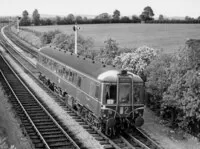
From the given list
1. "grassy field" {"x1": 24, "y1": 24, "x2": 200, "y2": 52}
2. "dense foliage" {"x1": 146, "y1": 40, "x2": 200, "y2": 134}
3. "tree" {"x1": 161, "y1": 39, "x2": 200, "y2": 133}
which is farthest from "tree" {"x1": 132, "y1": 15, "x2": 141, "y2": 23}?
"tree" {"x1": 161, "y1": 39, "x2": 200, "y2": 133}

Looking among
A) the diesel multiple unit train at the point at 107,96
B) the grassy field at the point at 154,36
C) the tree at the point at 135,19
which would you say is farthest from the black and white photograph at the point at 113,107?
the tree at the point at 135,19

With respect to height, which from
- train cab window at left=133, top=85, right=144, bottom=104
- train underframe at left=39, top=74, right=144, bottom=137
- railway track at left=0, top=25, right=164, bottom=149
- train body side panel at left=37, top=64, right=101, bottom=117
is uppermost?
train cab window at left=133, top=85, right=144, bottom=104

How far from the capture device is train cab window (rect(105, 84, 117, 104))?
1522 cm

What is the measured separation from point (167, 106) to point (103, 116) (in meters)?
4.40

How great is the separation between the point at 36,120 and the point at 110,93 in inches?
201

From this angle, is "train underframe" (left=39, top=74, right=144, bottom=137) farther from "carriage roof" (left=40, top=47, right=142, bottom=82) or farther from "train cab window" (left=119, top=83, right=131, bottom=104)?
"carriage roof" (left=40, top=47, right=142, bottom=82)

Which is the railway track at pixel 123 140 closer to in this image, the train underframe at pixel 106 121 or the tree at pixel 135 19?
the train underframe at pixel 106 121

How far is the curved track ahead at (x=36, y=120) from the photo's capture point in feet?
49.1

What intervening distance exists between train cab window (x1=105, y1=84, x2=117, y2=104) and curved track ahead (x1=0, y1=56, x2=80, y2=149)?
2.44 metres

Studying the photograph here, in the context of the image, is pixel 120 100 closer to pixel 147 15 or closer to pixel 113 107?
pixel 113 107

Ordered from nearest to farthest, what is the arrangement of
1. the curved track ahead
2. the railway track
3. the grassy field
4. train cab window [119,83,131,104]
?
the railway track
the curved track ahead
train cab window [119,83,131,104]
the grassy field

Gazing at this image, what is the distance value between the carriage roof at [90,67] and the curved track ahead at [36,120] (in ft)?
10.1

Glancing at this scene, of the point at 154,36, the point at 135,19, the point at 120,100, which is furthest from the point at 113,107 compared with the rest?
the point at 135,19

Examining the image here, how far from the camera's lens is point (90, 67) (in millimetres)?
17750
